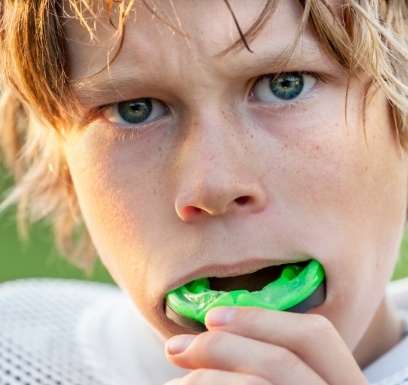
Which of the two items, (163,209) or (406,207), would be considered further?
(406,207)

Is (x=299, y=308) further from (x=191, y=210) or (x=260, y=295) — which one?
(x=191, y=210)

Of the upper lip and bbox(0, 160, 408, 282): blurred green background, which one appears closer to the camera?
the upper lip

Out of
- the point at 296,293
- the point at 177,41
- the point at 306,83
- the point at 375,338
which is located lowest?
the point at 375,338

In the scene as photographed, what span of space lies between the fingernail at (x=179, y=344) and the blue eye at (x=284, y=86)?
338 millimetres

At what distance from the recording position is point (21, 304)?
5.64 ft

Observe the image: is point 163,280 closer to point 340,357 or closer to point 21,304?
point 340,357

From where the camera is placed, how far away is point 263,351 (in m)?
1.02

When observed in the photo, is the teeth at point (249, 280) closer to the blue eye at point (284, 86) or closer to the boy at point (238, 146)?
the boy at point (238, 146)

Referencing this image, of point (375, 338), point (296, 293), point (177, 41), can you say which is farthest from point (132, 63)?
point (375, 338)

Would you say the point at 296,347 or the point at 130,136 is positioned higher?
the point at 130,136

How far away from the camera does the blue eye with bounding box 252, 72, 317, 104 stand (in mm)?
1216

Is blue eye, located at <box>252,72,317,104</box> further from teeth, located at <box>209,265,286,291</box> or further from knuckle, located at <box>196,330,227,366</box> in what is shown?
knuckle, located at <box>196,330,227,366</box>

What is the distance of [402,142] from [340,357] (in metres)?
0.37

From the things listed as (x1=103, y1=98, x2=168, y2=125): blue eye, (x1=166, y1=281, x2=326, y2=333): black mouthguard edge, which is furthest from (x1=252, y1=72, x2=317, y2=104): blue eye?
(x1=166, y1=281, x2=326, y2=333): black mouthguard edge
